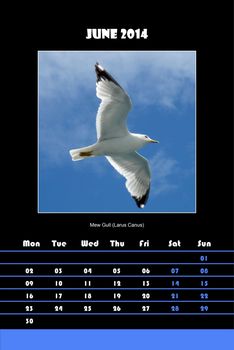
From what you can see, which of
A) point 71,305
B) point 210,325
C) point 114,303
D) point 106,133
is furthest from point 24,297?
point 106,133

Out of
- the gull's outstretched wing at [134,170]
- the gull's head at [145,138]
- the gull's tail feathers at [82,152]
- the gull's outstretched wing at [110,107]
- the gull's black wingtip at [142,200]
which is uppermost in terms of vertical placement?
the gull's outstretched wing at [110,107]

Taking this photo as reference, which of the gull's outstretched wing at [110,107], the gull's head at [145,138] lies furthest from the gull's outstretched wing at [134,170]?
the gull's outstretched wing at [110,107]

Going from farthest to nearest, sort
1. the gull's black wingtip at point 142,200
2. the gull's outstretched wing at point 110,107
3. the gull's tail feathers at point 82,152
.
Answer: the gull's tail feathers at point 82,152 → the gull's black wingtip at point 142,200 → the gull's outstretched wing at point 110,107

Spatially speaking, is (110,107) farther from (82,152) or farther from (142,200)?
(142,200)

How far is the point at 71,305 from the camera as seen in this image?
10.6 ft

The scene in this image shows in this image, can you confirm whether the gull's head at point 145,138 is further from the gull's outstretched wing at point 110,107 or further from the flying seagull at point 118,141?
the gull's outstretched wing at point 110,107

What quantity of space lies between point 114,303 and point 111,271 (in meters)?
0.20

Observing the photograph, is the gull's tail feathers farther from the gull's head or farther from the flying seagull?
the gull's head

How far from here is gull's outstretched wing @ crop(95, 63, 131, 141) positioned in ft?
12.4

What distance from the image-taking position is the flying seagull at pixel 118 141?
384 cm

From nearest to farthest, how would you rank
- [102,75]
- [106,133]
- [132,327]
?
[132,327]
[102,75]
[106,133]

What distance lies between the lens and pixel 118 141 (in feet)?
13.9

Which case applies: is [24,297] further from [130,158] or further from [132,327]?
[130,158]

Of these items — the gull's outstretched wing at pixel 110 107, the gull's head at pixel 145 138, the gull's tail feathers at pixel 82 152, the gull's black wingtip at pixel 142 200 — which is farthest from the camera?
the gull's head at pixel 145 138
